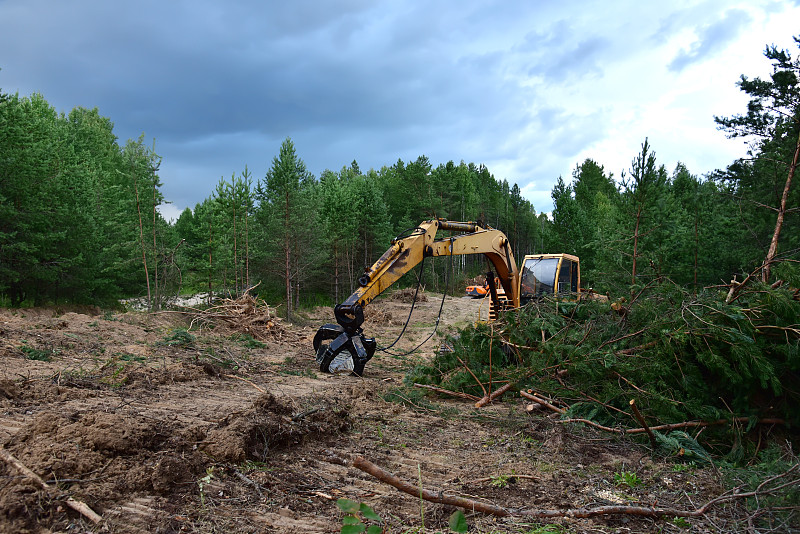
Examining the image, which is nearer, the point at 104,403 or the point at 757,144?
the point at 104,403

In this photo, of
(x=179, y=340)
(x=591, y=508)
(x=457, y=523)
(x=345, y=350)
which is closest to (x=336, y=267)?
(x=179, y=340)

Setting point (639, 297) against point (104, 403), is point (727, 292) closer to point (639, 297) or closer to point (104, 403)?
point (639, 297)

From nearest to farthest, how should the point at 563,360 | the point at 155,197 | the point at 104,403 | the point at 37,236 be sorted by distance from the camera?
the point at 104,403 → the point at 563,360 → the point at 37,236 → the point at 155,197

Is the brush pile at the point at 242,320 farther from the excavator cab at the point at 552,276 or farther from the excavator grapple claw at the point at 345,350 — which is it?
the excavator cab at the point at 552,276

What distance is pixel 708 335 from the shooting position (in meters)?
5.92

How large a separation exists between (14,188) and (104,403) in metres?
17.2

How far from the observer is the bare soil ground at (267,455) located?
320cm

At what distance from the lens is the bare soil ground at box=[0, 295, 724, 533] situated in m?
3.20

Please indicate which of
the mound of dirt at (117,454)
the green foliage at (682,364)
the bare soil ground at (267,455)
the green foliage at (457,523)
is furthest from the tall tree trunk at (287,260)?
the green foliage at (457,523)

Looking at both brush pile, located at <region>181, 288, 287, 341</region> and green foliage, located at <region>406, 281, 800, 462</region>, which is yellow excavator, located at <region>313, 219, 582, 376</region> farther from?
brush pile, located at <region>181, 288, 287, 341</region>

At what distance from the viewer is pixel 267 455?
169 inches

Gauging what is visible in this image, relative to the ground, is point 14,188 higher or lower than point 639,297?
higher

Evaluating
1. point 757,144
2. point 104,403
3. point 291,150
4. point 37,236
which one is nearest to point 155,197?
point 37,236

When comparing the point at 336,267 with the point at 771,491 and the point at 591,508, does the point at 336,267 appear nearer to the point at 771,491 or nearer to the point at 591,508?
the point at 591,508
